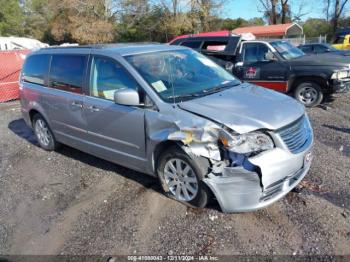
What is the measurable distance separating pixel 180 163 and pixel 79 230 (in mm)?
1306

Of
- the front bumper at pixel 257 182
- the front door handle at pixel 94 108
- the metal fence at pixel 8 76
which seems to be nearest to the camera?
the front bumper at pixel 257 182

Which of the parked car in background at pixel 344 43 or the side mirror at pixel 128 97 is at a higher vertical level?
the side mirror at pixel 128 97

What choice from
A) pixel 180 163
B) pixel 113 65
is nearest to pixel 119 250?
pixel 180 163

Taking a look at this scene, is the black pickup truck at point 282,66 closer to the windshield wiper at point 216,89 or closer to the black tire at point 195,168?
the windshield wiper at point 216,89

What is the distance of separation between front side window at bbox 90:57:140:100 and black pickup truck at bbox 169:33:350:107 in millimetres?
4852

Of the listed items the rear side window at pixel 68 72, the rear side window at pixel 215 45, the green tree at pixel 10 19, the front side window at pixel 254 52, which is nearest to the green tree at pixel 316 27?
the rear side window at pixel 215 45

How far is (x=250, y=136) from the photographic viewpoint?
323 centimetres

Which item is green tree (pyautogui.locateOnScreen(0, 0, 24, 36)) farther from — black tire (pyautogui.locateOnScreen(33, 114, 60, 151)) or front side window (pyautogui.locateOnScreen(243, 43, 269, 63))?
black tire (pyautogui.locateOnScreen(33, 114, 60, 151))

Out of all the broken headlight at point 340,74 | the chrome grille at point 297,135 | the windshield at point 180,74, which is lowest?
the broken headlight at point 340,74

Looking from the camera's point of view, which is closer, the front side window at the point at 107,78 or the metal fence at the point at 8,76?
the front side window at the point at 107,78

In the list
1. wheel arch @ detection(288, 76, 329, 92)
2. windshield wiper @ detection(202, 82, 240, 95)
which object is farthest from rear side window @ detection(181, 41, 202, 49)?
windshield wiper @ detection(202, 82, 240, 95)

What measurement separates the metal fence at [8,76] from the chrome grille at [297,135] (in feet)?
34.8

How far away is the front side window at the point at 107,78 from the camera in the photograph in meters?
4.04

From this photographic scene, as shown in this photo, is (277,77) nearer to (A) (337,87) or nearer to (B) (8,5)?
(A) (337,87)
